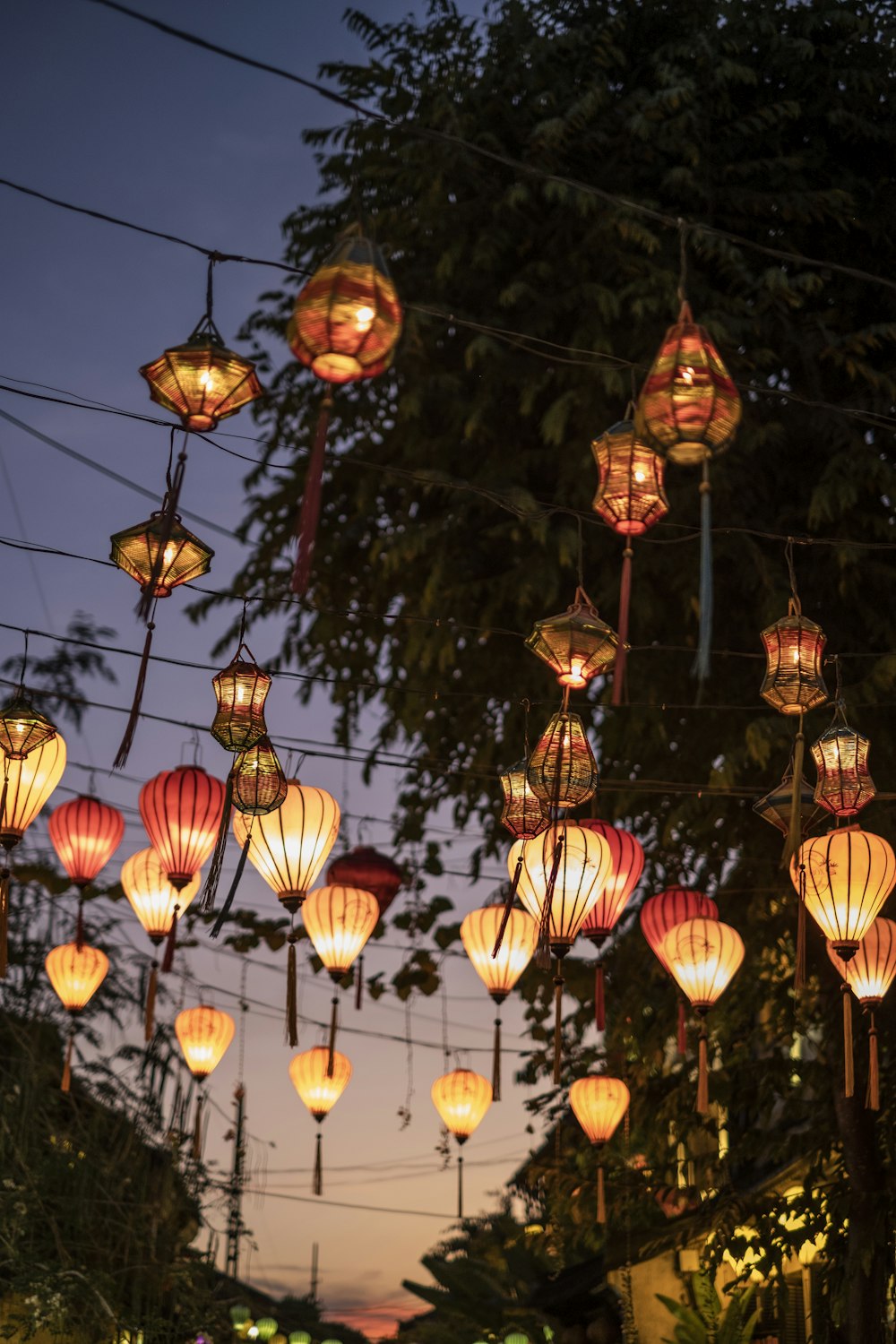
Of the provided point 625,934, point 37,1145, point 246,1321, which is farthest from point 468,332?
point 246,1321

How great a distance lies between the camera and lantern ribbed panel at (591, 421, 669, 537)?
5.26 meters

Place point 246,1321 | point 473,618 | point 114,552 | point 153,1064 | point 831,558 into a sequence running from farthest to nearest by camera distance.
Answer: point 246,1321 < point 153,1064 < point 473,618 < point 831,558 < point 114,552

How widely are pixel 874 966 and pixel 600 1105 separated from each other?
8.93ft

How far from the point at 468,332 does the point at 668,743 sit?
11.1ft

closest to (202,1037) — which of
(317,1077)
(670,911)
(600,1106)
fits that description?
(317,1077)

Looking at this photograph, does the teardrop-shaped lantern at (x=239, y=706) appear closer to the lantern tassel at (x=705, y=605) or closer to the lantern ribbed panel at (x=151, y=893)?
the lantern ribbed panel at (x=151, y=893)

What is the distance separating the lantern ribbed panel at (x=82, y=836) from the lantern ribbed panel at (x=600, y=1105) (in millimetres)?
3636

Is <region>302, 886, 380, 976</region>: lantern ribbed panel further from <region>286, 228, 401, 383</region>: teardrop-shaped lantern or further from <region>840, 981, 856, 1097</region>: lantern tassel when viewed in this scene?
<region>286, 228, 401, 383</region>: teardrop-shaped lantern

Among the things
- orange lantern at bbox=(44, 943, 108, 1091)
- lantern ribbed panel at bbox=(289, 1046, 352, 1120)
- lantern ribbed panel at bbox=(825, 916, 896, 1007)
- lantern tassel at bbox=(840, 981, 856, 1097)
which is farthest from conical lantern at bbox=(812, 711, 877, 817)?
lantern ribbed panel at bbox=(289, 1046, 352, 1120)

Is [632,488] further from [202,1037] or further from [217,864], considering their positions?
[202,1037]

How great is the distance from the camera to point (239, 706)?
642 centimetres

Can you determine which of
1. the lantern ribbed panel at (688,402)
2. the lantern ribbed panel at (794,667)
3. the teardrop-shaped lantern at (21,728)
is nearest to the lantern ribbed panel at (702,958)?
the lantern ribbed panel at (794,667)

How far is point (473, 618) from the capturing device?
32.6ft

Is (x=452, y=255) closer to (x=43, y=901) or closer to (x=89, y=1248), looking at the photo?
(x=43, y=901)
